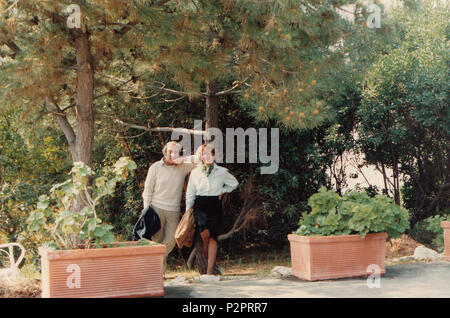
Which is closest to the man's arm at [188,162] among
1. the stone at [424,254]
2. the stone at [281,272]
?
the stone at [281,272]

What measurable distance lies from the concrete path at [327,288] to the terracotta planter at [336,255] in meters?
0.09

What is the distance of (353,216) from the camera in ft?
14.1

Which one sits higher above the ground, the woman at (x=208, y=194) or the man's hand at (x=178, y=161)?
the man's hand at (x=178, y=161)

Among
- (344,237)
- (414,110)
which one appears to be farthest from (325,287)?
(414,110)

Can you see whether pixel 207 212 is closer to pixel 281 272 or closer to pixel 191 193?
pixel 191 193

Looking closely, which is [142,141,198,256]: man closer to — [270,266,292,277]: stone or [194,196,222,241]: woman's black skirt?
[194,196,222,241]: woman's black skirt

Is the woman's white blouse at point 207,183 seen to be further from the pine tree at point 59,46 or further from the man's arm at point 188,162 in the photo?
the pine tree at point 59,46

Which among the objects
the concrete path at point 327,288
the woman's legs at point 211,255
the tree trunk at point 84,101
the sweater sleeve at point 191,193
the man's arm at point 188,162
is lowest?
the concrete path at point 327,288

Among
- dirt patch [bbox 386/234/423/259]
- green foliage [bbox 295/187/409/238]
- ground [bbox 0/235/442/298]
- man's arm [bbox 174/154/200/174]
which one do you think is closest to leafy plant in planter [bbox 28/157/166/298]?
ground [bbox 0/235/442/298]

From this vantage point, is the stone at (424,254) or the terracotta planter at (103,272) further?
the stone at (424,254)

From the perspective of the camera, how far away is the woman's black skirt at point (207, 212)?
16.1 ft

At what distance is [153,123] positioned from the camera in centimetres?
748
